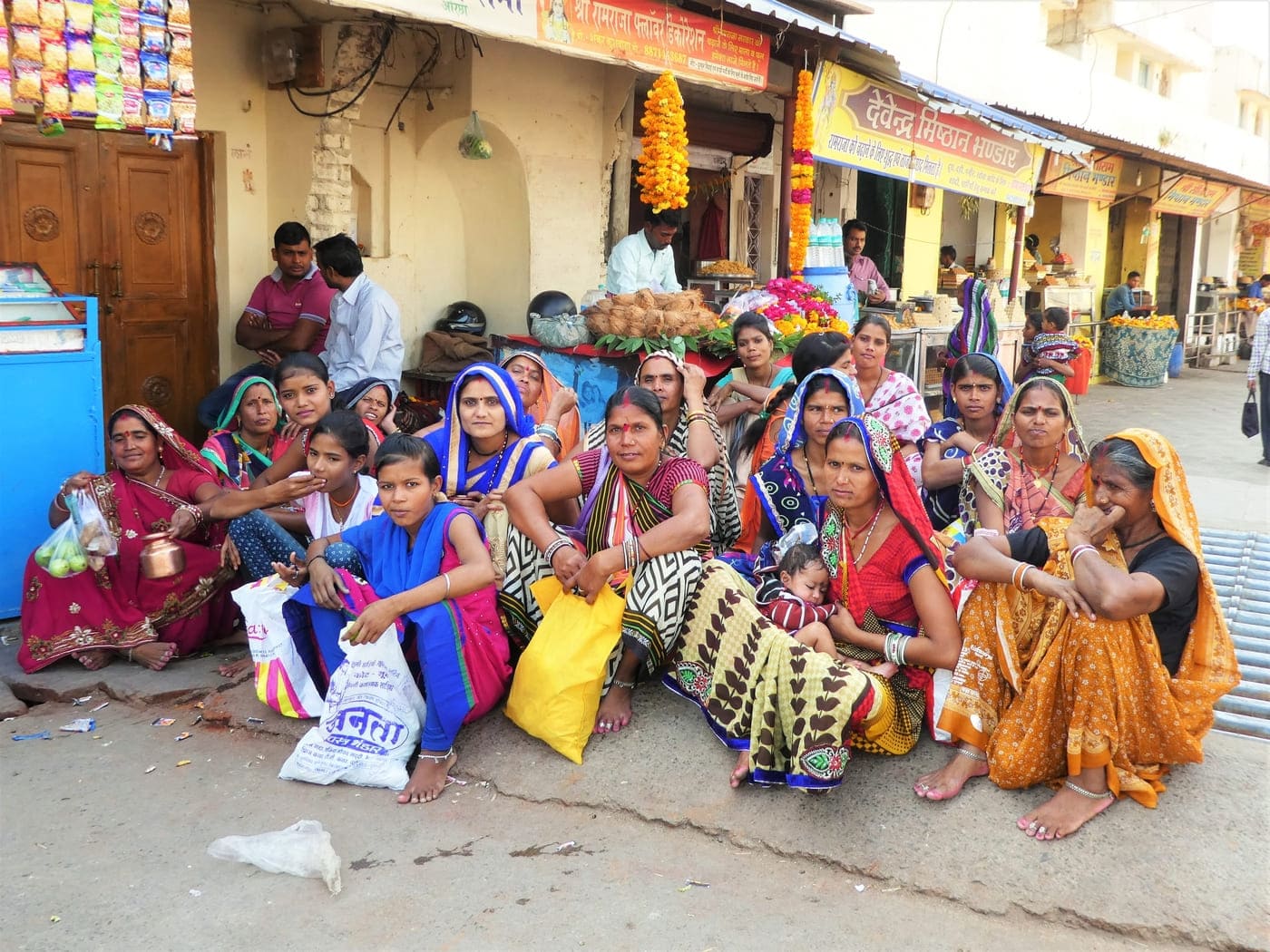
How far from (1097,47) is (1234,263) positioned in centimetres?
1056

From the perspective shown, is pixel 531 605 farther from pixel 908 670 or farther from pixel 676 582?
pixel 908 670

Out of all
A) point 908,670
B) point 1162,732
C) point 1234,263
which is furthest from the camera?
point 1234,263

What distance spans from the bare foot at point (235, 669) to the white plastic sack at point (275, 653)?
0.45 m

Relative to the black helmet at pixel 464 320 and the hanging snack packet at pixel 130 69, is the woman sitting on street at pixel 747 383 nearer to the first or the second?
the hanging snack packet at pixel 130 69

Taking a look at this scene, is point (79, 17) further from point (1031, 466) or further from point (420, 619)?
point (1031, 466)

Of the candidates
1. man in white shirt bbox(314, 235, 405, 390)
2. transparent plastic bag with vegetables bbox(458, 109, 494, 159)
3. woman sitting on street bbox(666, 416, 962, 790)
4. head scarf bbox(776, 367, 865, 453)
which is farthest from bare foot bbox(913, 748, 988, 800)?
transparent plastic bag with vegetables bbox(458, 109, 494, 159)

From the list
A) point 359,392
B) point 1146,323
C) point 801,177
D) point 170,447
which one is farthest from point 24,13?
point 1146,323

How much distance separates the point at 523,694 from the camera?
12.4 ft

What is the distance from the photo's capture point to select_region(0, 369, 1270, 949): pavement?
281 centimetres

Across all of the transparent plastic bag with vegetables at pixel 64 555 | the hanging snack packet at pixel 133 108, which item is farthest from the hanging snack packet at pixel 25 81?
the transparent plastic bag with vegetables at pixel 64 555

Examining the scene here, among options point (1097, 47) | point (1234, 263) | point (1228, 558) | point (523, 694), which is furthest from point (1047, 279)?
point (523, 694)

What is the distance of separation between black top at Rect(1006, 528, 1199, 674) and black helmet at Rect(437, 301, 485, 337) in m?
5.76

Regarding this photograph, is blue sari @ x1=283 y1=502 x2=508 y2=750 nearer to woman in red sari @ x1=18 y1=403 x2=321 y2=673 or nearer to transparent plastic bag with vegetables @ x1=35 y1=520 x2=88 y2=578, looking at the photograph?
woman in red sari @ x1=18 y1=403 x2=321 y2=673

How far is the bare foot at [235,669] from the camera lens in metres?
4.43
